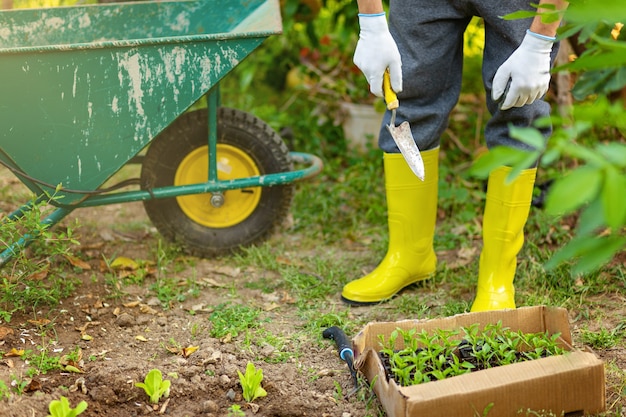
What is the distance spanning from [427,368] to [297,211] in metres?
1.50

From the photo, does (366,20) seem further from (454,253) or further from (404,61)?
(454,253)

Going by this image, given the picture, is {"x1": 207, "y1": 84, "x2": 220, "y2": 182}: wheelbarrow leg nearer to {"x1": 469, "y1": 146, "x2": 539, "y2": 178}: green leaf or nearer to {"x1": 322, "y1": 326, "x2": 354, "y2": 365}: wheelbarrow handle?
{"x1": 322, "y1": 326, "x2": 354, "y2": 365}: wheelbarrow handle

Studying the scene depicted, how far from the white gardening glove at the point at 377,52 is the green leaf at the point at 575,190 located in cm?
124

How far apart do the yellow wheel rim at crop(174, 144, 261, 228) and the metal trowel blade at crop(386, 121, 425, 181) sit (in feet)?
2.40

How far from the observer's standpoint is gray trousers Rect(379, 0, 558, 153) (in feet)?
6.86

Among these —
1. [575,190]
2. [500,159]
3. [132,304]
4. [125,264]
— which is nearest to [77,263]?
[125,264]

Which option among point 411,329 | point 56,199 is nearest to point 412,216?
point 411,329

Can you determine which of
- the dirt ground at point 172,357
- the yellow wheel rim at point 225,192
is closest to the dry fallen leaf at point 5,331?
the dirt ground at point 172,357

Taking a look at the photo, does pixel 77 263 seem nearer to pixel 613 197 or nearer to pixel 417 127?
pixel 417 127

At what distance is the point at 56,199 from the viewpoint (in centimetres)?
237

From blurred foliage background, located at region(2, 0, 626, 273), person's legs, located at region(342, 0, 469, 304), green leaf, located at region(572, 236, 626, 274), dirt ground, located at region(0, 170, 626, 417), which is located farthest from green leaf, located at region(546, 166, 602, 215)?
person's legs, located at region(342, 0, 469, 304)

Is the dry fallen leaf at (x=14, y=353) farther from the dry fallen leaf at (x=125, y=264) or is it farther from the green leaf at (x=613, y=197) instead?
the green leaf at (x=613, y=197)

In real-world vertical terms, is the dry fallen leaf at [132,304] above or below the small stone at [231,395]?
below

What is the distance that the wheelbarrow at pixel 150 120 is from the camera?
7.41ft
